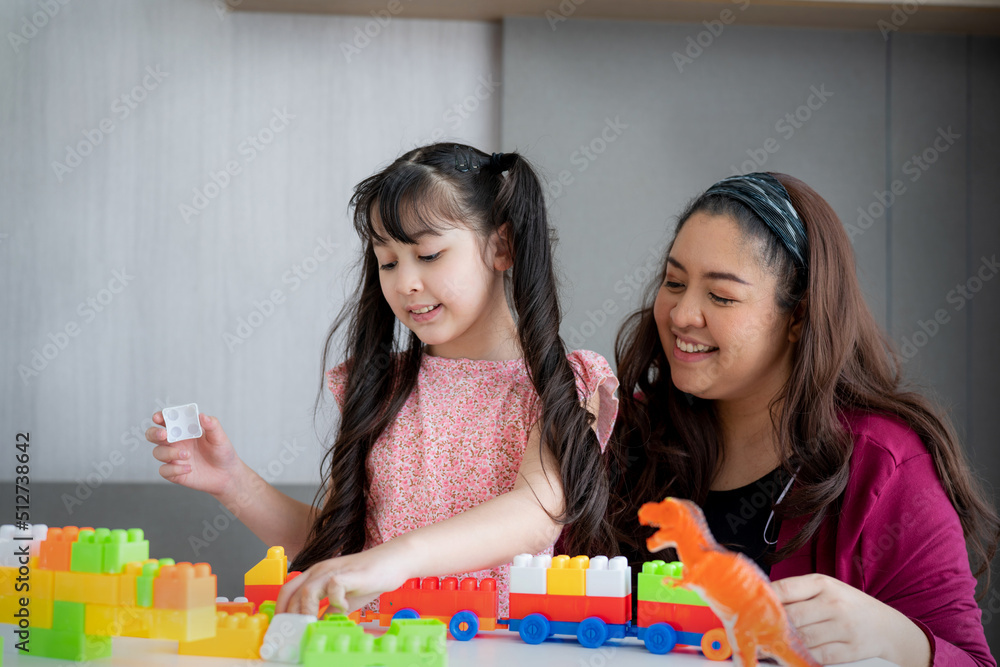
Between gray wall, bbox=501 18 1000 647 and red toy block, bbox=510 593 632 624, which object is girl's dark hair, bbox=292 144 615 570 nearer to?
red toy block, bbox=510 593 632 624

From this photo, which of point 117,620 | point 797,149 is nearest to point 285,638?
point 117,620

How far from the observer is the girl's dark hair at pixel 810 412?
1.32 m

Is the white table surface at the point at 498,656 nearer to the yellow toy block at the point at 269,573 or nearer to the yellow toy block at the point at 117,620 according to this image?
the yellow toy block at the point at 117,620

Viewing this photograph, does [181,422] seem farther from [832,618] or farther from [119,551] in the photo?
[832,618]

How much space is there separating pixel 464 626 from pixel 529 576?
8 centimetres

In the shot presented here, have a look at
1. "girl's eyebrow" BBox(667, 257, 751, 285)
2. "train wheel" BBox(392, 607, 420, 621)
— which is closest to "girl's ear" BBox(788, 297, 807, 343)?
"girl's eyebrow" BBox(667, 257, 751, 285)

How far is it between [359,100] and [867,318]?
1879 mm

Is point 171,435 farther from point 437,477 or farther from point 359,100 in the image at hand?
point 359,100

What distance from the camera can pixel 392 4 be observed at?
8.93 feet

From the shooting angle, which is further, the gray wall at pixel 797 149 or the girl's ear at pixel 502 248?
the gray wall at pixel 797 149

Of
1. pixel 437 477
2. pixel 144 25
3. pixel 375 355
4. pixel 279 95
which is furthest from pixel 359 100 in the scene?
pixel 437 477

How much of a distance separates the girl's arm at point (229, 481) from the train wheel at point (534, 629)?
1.77ft

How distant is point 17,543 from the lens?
846 millimetres

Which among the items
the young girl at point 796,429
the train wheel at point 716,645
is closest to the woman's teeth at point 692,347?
the young girl at point 796,429
